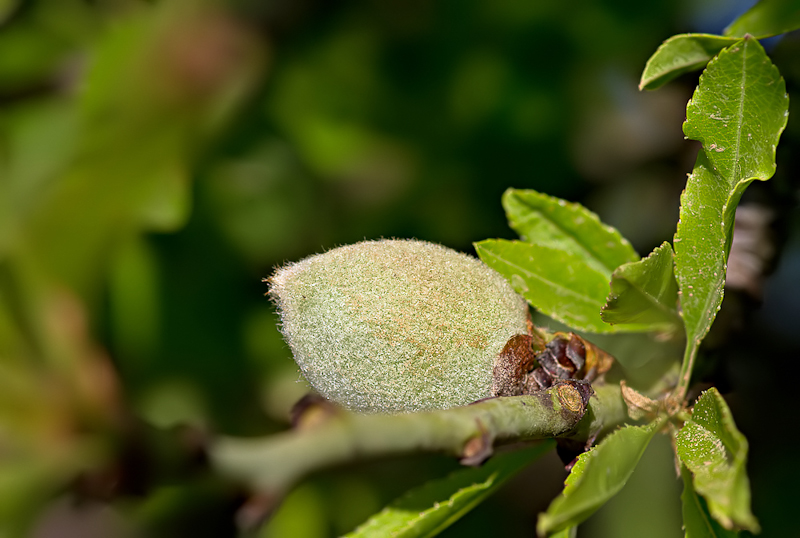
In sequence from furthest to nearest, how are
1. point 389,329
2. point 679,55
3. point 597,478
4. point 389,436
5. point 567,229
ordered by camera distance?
1. point 567,229
2. point 679,55
3. point 389,329
4. point 597,478
5. point 389,436

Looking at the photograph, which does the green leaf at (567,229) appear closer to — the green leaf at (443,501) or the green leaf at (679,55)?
the green leaf at (679,55)

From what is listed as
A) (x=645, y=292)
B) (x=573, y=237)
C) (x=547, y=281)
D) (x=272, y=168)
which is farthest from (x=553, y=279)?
(x=272, y=168)

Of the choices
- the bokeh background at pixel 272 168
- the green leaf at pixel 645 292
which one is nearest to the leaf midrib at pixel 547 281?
the green leaf at pixel 645 292

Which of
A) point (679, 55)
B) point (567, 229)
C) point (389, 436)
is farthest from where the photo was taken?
point (567, 229)

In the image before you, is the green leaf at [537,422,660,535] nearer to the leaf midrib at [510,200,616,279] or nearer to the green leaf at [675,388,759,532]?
the green leaf at [675,388,759,532]

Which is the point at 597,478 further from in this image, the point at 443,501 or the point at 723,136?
the point at 723,136

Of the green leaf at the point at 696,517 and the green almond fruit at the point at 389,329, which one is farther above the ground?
the green almond fruit at the point at 389,329

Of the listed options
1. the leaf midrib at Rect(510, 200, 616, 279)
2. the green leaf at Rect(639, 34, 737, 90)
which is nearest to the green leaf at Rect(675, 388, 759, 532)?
the leaf midrib at Rect(510, 200, 616, 279)
